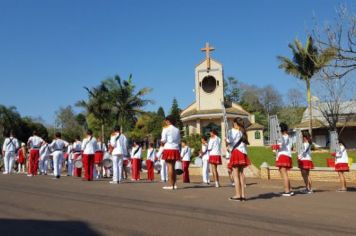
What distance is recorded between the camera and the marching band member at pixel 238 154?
10.4m

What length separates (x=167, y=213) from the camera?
8.31 meters

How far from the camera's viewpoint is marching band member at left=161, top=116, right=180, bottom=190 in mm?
12516

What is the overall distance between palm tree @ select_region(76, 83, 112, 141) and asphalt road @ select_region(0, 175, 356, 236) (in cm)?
4320

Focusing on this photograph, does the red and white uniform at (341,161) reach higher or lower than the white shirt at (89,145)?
lower

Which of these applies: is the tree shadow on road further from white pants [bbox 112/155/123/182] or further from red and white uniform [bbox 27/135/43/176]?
red and white uniform [bbox 27/135/43/176]

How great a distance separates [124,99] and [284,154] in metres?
43.4

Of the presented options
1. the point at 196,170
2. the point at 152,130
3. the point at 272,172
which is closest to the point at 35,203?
the point at 272,172

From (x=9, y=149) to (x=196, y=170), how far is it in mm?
9323

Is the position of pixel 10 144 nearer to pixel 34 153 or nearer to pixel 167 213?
pixel 34 153

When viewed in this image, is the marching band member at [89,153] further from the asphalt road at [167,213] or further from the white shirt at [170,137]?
the white shirt at [170,137]

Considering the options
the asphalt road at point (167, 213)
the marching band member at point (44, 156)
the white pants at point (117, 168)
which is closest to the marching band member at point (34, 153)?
the marching band member at point (44, 156)

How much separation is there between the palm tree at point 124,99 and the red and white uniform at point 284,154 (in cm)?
4290

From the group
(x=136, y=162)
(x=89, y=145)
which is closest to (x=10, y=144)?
(x=89, y=145)

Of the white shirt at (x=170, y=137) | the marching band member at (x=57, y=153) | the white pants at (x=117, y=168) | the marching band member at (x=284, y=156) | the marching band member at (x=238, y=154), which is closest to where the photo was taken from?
the marching band member at (x=238, y=154)
